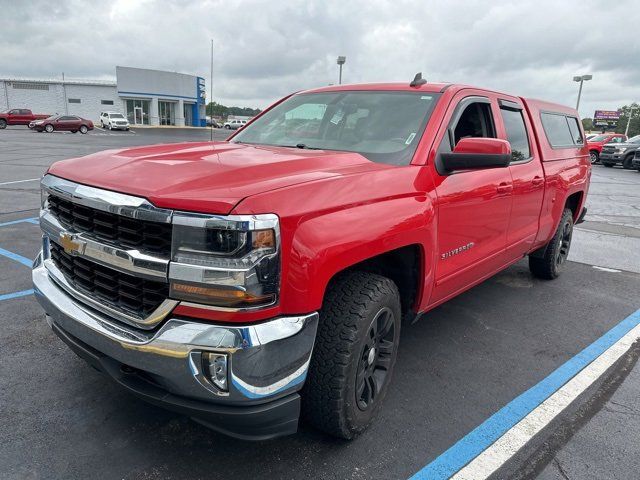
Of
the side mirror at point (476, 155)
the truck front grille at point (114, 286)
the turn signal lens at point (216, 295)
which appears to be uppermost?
the side mirror at point (476, 155)

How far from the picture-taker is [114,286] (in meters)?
2.19

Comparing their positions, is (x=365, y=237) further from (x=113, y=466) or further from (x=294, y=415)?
→ (x=113, y=466)

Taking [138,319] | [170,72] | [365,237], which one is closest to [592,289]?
[365,237]

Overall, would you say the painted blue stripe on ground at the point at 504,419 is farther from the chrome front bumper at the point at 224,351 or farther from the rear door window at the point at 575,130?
the rear door window at the point at 575,130

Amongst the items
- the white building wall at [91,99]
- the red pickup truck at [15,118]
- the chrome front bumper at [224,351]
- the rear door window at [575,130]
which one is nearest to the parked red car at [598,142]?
the rear door window at [575,130]

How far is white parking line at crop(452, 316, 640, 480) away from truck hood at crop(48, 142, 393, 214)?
1.62m

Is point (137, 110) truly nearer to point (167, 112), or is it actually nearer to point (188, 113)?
point (167, 112)

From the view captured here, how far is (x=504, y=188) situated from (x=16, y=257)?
5038 millimetres

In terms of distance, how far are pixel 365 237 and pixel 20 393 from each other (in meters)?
2.26

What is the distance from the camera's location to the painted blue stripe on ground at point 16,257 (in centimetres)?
509

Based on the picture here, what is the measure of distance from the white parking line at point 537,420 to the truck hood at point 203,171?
162 centimetres

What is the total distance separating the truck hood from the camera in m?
1.95

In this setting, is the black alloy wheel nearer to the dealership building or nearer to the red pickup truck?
the red pickup truck

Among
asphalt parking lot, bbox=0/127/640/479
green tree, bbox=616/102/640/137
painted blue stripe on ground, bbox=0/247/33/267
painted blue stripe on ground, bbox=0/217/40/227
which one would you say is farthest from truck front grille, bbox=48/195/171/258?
green tree, bbox=616/102/640/137
